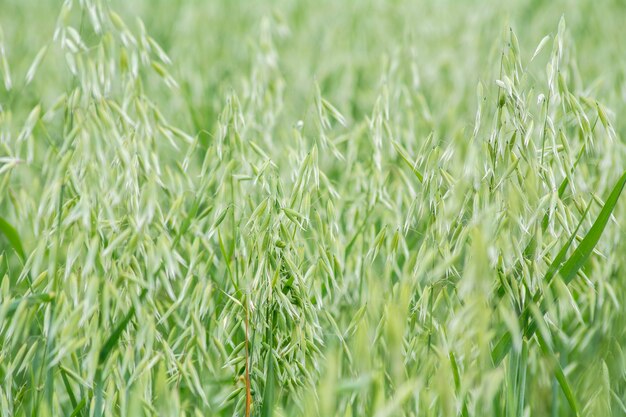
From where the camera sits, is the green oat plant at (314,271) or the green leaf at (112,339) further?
the green leaf at (112,339)

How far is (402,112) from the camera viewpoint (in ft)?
9.16

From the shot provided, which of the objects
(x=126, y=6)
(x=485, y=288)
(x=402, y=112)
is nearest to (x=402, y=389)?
(x=485, y=288)

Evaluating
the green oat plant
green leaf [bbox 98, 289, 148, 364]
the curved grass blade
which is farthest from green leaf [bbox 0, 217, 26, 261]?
the curved grass blade

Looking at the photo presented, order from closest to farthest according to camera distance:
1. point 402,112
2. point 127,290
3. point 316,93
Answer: point 127,290
point 316,93
point 402,112

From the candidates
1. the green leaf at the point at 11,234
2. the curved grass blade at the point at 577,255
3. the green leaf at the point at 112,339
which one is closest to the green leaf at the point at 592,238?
the curved grass blade at the point at 577,255

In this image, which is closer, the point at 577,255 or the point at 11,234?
the point at 577,255

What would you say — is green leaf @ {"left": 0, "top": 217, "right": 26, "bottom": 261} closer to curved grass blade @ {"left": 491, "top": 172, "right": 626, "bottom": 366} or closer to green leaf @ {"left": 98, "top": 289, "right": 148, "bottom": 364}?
green leaf @ {"left": 98, "top": 289, "right": 148, "bottom": 364}

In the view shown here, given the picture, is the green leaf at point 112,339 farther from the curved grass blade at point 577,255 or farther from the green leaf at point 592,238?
the green leaf at point 592,238

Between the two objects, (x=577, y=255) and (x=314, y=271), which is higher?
(x=577, y=255)

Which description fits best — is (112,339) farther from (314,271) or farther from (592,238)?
(592,238)

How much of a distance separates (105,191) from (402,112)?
1.56 metres

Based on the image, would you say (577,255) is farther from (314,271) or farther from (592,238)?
(314,271)

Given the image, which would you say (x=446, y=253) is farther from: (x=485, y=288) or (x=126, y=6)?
(x=126, y=6)

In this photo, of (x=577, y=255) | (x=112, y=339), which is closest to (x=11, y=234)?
(x=112, y=339)
